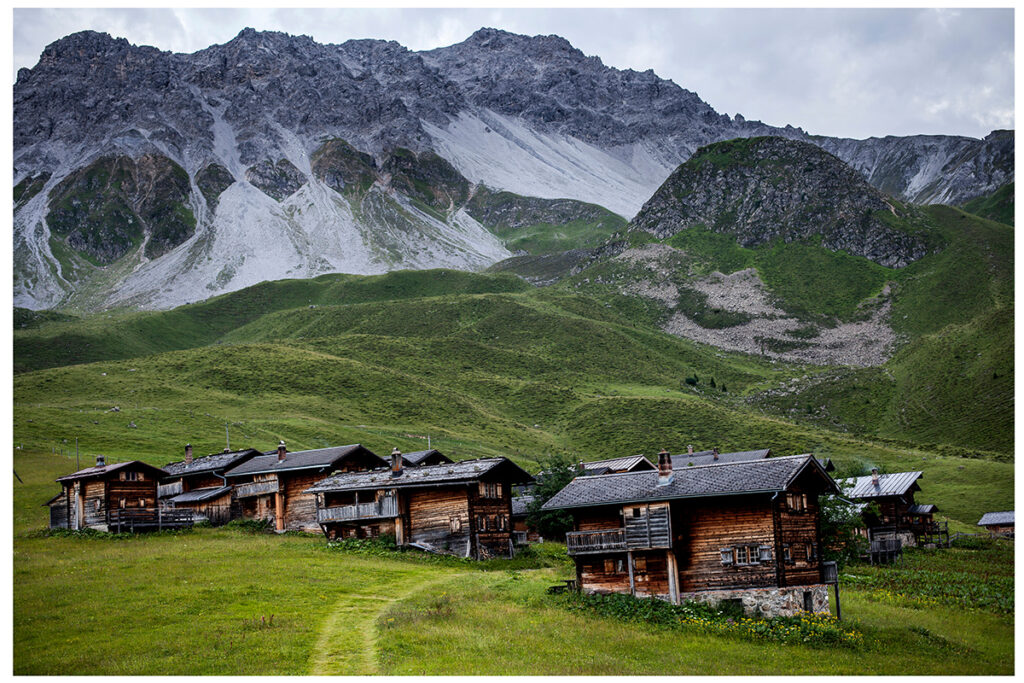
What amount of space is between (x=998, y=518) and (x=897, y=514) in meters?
14.9

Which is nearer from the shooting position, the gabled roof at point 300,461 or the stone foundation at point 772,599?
the stone foundation at point 772,599

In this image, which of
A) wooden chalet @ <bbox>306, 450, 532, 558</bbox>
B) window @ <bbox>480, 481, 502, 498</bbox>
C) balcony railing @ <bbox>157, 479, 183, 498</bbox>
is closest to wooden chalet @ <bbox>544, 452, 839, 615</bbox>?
wooden chalet @ <bbox>306, 450, 532, 558</bbox>

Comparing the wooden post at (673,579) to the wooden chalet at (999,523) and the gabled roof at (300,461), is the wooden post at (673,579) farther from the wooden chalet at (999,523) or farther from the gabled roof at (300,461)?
the wooden chalet at (999,523)

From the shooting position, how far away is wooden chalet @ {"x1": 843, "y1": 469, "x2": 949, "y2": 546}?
225 feet

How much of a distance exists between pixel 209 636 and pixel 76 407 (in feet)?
309

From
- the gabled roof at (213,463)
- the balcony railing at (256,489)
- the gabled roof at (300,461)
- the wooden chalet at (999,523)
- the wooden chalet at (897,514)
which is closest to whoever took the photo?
the gabled roof at (300,461)

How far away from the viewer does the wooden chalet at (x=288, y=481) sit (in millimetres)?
63031

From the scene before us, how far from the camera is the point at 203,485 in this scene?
7125 centimetres

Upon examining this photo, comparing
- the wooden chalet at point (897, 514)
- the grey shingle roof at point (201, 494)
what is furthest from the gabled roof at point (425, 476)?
the wooden chalet at point (897, 514)

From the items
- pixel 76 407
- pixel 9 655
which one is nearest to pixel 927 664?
pixel 9 655

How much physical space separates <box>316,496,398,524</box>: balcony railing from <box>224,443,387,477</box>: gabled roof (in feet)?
13.8

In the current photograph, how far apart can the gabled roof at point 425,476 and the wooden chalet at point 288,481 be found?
2067 millimetres

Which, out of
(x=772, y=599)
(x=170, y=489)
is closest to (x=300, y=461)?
(x=170, y=489)

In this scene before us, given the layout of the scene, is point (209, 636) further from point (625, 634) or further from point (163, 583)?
point (625, 634)
